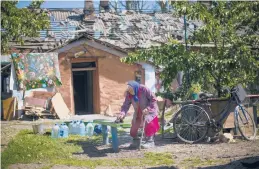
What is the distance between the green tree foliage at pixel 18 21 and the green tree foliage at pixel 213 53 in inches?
97.6

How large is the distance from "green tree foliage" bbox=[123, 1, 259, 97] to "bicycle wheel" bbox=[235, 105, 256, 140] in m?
0.97

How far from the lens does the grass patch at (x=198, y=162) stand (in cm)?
677

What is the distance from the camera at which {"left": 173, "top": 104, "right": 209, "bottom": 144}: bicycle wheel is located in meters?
8.93

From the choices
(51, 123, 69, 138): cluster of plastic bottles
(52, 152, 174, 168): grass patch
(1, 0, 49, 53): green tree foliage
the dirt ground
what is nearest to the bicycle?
the dirt ground

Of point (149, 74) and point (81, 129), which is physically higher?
point (149, 74)

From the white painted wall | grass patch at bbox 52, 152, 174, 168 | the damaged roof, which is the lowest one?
grass patch at bbox 52, 152, 174, 168

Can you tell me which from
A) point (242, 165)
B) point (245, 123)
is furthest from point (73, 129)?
point (242, 165)

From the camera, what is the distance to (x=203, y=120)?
898 centimetres

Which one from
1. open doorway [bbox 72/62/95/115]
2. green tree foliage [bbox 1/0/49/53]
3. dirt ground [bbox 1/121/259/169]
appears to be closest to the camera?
dirt ground [bbox 1/121/259/169]

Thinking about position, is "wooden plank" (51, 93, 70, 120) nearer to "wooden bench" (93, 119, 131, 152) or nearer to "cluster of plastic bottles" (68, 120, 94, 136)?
"cluster of plastic bottles" (68, 120, 94, 136)

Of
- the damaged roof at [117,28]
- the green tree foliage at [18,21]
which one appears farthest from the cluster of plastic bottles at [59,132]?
the damaged roof at [117,28]

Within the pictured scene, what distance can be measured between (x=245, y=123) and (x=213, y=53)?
1.93 metres

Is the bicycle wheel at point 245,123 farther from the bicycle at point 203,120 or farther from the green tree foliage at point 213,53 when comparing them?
the green tree foliage at point 213,53

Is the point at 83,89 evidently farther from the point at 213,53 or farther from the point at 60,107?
the point at 213,53
